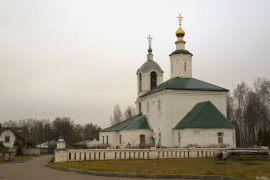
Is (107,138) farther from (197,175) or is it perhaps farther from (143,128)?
(197,175)

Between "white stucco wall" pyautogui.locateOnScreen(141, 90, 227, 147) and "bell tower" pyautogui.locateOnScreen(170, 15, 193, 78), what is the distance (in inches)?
173

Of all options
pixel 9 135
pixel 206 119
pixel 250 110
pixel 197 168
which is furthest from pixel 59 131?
pixel 197 168

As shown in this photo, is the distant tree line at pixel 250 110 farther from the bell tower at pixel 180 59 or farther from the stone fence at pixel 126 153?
the stone fence at pixel 126 153

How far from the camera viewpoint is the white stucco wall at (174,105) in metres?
37.9

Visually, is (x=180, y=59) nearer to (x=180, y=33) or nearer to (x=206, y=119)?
(x=180, y=33)

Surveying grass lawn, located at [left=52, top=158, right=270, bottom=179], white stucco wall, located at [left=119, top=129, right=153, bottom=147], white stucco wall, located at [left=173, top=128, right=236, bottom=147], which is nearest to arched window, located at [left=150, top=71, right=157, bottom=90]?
white stucco wall, located at [left=119, top=129, right=153, bottom=147]

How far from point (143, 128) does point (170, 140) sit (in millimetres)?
5701

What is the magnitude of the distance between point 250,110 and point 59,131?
178 ft

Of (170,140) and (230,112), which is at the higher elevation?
(230,112)

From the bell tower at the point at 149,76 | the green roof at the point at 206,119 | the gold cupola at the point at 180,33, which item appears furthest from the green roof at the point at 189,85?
the bell tower at the point at 149,76

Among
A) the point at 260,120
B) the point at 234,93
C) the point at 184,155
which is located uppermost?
the point at 234,93

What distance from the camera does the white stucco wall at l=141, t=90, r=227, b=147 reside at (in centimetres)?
3794

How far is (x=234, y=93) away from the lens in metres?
58.9

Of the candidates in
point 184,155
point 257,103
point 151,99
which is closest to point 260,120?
point 257,103
